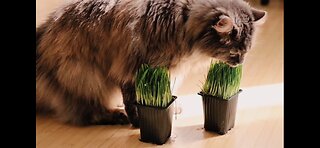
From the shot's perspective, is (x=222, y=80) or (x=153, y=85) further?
(x=222, y=80)

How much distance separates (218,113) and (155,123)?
0.29m

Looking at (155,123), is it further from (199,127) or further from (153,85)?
(199,127)

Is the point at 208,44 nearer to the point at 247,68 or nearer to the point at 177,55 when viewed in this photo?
the point at 177,55

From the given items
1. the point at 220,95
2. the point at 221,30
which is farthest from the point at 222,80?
the point at 221,30

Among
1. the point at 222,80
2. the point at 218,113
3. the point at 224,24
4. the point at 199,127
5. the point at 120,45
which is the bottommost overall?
the point at 199,127

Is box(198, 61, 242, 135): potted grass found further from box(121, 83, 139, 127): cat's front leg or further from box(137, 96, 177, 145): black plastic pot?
box(121, 83, 139, 127): cat's front leg

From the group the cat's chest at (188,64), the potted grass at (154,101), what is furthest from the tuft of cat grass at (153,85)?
the cat's chest at (188,64)

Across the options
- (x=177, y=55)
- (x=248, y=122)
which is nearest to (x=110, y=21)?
(x=177, y=55)

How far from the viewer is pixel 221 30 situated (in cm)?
161

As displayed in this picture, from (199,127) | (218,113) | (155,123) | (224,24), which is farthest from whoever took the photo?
(199,127)

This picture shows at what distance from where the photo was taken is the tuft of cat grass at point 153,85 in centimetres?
168

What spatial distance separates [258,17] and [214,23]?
0.22m

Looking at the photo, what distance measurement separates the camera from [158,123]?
172 cm

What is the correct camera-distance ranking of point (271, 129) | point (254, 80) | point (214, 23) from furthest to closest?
point (254, 80) < point (271, 129) < point (214, 23)
